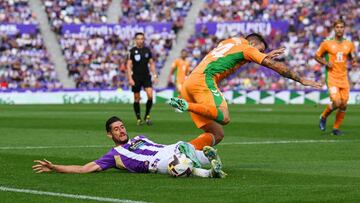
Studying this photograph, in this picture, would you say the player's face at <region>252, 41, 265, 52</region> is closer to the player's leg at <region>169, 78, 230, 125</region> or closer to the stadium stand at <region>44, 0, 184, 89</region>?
the player's leg at <region>169, 78, 230, 125</region>

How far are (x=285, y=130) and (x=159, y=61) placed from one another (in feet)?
99.7

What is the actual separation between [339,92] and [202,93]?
8.69 meters

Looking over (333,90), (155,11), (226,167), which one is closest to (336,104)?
(333,90)

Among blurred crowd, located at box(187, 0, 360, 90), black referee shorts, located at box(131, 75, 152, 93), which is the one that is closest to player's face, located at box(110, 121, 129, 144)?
black referee shorts, located at box(131, 75, 152, 93)

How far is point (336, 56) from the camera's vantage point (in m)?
20.4

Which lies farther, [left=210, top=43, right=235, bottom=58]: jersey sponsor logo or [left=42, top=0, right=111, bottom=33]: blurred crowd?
[left=42, top=0, right=111, bottom=33]: blurred crowd

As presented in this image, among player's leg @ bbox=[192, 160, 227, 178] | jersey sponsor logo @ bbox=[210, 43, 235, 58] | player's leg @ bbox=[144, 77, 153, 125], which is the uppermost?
jersey sponsor logo @ bbox=[210, 43, 235, 58]

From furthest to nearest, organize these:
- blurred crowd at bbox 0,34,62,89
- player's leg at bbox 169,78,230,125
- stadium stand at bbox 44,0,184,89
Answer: stadium stand at bbox 44,0,184,89
blurred crowd at bbox 0,34,62,89
player's leg at bbox 169,78,230,125

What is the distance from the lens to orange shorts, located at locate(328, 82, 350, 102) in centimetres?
2009

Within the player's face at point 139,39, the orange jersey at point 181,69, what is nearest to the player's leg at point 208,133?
the player's face at point 139,39

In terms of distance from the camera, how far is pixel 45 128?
74.6 feet

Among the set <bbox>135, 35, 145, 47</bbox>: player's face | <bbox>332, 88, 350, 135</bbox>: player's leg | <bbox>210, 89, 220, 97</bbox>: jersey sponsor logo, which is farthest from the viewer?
<bbox>135, 35, 145, 47</bbox>: player's face

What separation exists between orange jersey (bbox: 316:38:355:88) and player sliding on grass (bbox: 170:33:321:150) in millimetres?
8325

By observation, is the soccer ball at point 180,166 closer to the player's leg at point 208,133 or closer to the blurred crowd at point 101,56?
the player's leg at point 208,133
